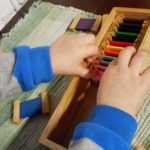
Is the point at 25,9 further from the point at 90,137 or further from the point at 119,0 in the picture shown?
the point at 90,137

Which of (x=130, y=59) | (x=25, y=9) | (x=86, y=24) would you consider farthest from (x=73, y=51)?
(x=25, y=9)

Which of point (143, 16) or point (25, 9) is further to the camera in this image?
point (25, 9)

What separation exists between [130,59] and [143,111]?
11 cm

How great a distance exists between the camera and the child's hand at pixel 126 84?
39 cm

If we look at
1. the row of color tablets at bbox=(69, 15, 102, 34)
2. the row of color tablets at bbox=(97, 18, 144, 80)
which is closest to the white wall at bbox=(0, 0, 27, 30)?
the row of color tablets at bbox=(69, 15, 102, 34)

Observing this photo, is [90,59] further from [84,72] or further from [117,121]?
[117,121]

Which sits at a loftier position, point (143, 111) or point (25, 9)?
point (25, 9)

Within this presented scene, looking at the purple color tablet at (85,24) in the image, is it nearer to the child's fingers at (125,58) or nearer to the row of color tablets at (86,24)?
the row of color tablets at (86,24)

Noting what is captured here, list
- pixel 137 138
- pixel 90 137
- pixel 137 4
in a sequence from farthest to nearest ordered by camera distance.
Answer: pixel 137 4
pixel 137 138
pixel 90 137

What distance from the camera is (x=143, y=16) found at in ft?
1.84

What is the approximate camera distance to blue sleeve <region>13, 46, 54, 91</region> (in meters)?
0.44

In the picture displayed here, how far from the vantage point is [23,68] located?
44cm

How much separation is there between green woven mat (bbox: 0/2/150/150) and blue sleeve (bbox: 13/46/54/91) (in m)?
0.11

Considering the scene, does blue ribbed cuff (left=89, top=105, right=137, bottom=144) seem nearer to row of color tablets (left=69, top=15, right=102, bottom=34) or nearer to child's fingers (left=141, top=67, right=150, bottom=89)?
child's fingers (left=141, top=67, right=150, bottom=89)
